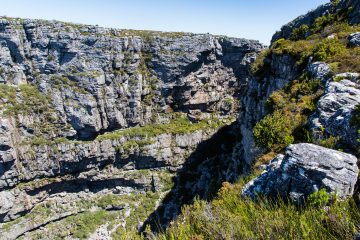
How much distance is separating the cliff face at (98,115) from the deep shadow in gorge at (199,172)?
82cm

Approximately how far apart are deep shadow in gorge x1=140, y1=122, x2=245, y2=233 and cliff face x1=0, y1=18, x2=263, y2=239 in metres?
0.82

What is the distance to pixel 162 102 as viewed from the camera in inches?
3031

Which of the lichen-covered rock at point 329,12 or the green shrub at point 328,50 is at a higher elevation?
the lichen-covered rock at point 329,12

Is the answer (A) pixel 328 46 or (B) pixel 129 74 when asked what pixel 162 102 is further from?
(A) pixel 328 46

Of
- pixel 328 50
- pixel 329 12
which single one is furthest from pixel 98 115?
pixel 328 50

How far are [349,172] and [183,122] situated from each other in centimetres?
6904

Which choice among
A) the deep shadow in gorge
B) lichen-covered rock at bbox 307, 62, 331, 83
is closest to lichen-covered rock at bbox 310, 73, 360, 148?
lichen-covered rock at bbox 307, 62, 331, 83

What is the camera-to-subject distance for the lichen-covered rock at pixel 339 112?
11.9 meters

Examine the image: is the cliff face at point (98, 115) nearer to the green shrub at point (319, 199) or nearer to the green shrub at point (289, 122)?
the green shrub at point (289, 122)

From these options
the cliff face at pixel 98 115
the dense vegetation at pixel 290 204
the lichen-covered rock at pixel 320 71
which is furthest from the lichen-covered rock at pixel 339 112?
the cliff face at pixel 98 115

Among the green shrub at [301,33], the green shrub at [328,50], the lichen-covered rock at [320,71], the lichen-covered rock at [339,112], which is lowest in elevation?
the lichen-covered rock at [339,112]

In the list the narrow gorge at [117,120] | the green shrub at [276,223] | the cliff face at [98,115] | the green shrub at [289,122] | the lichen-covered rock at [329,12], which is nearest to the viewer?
the green shrub at [276,223]

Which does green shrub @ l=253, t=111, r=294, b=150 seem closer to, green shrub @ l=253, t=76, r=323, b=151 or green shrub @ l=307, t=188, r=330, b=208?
green shrub @ l=253, t=76, r=323, b=151

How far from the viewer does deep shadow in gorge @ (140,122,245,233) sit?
5865 centimetres
